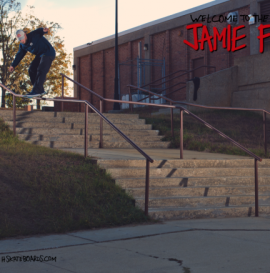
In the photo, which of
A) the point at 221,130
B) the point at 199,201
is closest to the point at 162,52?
the point at 221,130

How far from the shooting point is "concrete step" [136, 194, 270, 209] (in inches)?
266

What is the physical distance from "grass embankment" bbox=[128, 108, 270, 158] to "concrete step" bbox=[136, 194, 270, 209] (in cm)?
334

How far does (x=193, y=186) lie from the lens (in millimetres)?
Result: 7566

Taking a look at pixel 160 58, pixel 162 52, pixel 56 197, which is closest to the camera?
pixel 56 197

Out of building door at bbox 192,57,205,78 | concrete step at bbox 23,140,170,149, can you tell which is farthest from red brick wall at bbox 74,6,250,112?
concrete step at bbox 23,140,170,149

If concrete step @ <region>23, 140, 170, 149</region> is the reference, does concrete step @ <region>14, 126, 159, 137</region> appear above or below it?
above

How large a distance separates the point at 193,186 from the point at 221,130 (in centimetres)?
683

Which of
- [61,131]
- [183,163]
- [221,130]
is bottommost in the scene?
[183,163]

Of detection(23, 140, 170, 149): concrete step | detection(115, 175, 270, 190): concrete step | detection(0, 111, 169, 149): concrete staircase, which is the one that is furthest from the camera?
detection(0, 111, 169, 149): concrete staircase

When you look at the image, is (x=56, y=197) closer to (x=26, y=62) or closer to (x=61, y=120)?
(x=61, y=120)

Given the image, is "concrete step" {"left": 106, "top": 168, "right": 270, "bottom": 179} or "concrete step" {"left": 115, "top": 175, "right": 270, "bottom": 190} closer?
"concrete step" {"left": 115, "top": 175, "right": 270, "bottom": 190}

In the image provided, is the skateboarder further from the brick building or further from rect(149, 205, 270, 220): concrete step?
the brick building

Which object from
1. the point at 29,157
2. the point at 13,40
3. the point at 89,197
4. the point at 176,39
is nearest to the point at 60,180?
the point at 89,197

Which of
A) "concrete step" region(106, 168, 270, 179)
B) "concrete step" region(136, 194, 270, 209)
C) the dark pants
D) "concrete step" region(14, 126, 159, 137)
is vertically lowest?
"concrete step" region(136, 194, 270, 209)
